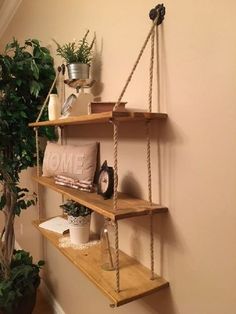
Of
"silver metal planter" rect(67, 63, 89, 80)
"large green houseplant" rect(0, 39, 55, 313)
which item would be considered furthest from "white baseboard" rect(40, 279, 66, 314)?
"silver metal planter" rect(67, 63, 89, 80)

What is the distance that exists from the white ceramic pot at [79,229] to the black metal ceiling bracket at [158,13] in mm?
972

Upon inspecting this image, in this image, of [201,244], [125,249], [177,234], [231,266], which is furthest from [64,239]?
[231,266]

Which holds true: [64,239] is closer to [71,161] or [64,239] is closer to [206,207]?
[71,161]

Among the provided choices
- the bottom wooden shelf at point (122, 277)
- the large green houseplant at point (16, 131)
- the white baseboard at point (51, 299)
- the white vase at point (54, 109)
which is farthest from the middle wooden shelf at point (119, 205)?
the white baseboard at point (51, 299)

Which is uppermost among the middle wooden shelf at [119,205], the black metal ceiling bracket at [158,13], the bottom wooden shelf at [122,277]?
the black metal ceiling bracket at [158,13]

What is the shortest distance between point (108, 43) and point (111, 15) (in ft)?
0.41

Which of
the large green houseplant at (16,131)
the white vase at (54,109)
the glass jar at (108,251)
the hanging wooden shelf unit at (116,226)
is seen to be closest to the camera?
the hanging wooden shelf unit at (116,226)

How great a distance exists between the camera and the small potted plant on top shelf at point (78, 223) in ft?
4.83

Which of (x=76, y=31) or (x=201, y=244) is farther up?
(x=76, y=31)

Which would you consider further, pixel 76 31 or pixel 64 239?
pixel 76 31

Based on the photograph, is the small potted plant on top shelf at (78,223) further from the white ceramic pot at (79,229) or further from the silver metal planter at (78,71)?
the silver metal planter at (78,71)

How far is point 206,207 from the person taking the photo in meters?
0.93

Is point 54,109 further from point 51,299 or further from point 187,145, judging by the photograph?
point 51,299

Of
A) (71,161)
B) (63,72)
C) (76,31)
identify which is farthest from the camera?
(63,72)
